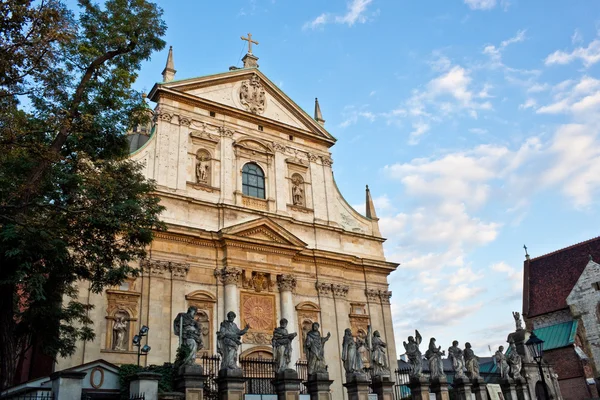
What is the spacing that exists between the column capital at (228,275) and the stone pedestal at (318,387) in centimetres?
760

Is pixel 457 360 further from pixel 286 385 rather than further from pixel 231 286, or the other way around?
pixel 231 286

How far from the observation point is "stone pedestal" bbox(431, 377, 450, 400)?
1730 centimetres

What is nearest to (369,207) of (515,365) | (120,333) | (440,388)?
(515,365)

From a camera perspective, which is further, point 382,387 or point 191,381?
point 382,387

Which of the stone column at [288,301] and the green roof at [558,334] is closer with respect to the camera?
the stone column at [288,301]

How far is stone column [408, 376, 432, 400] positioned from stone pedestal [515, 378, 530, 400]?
5.49 m

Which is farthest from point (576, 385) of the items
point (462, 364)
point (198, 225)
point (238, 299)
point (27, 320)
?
point (27, 320)

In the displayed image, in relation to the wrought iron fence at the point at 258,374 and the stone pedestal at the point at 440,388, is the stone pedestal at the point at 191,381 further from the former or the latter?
the stone pedestal at the point at 440,388

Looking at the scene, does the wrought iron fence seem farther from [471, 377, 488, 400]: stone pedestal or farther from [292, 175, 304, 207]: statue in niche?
[292, 175, 304, 207]: statue in niche

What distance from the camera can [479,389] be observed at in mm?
19078

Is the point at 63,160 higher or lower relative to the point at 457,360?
higher

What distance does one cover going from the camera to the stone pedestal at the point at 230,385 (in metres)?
12.6

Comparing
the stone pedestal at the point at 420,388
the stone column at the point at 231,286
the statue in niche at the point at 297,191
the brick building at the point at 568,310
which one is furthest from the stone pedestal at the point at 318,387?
the brick building at the point at 568,310

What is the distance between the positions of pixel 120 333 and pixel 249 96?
13.0 m
